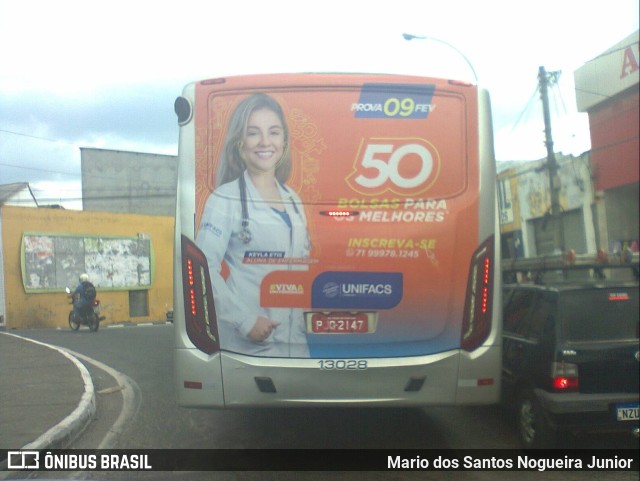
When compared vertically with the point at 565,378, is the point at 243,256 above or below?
above

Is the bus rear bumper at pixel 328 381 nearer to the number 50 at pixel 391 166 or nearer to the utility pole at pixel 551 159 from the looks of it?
the number 50 at pixel 391 166

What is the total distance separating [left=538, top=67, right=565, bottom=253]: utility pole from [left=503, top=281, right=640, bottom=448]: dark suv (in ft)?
30.5

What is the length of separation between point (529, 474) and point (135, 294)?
2602cm

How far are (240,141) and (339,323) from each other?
5.15ft

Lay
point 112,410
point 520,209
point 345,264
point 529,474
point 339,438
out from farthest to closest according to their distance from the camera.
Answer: point 520,209 → point 112,410 → point 339,438 → point 529,474 → point 345,264

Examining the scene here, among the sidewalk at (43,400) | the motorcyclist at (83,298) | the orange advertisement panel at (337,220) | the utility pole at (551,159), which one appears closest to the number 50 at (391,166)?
the orange advertisement panel at (337,220)

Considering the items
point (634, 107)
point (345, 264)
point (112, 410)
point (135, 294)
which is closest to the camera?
point (345, 264)

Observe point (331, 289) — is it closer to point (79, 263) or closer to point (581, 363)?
point (581, 363)

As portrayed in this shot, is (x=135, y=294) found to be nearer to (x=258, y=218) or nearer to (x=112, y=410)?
(x=112, y=410)

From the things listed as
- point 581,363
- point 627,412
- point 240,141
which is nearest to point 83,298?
point 240,141

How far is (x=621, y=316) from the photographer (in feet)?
18.7

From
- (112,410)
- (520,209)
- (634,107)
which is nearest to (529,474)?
(112,410)

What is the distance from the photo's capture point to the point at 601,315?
5.71m

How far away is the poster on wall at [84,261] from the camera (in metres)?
24.5
